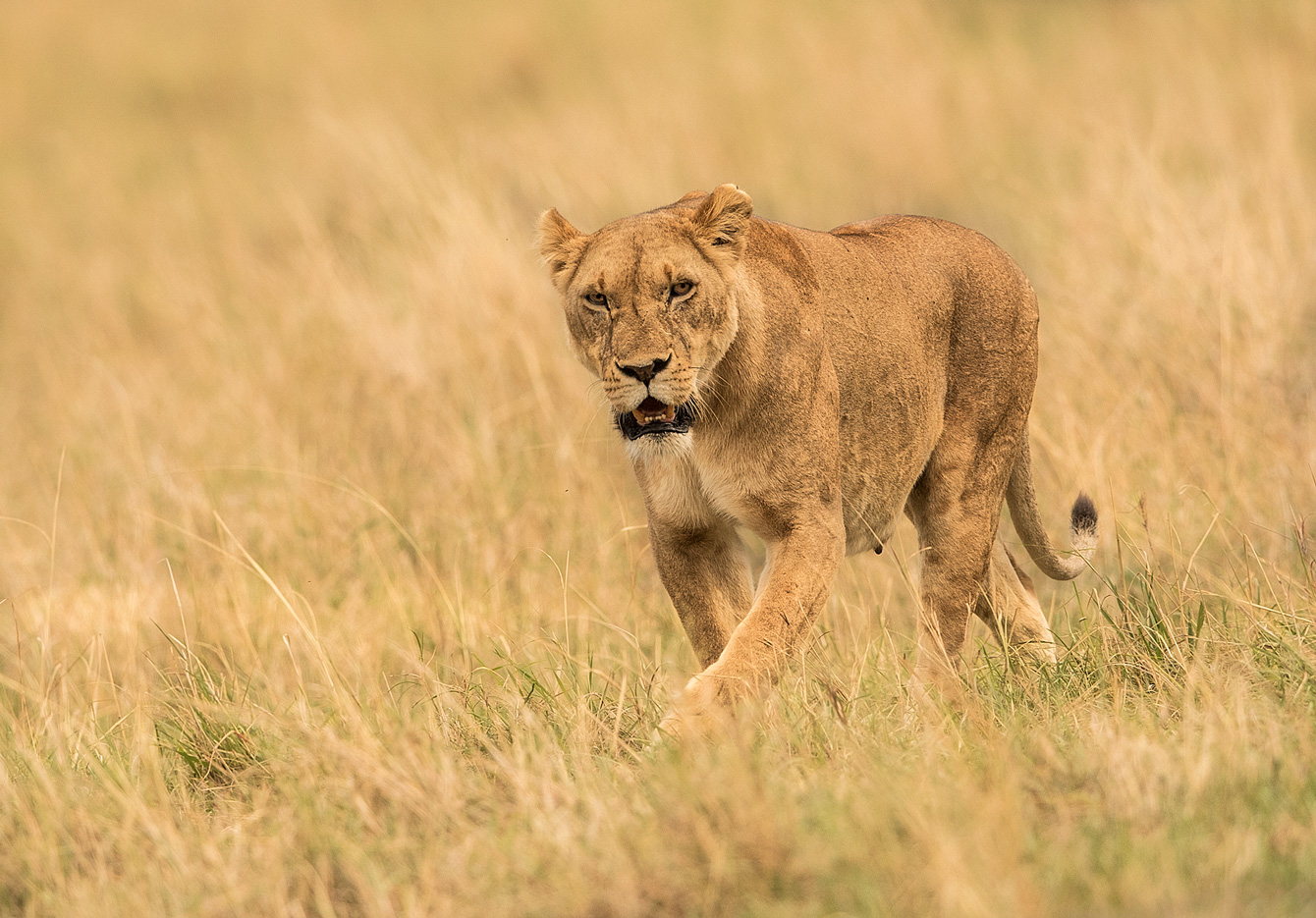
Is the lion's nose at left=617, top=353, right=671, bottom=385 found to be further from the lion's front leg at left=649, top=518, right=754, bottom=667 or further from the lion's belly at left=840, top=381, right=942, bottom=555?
the lion's belly at left=840, top=381, right=942, bottom=555

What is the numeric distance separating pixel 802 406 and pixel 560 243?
752 mm

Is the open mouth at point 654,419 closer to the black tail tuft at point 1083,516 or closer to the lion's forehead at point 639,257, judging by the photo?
the lion's forehead at point 639,257

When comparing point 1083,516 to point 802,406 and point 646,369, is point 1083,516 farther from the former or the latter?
point 646,369

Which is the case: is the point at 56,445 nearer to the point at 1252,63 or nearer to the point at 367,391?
the point at 367,391

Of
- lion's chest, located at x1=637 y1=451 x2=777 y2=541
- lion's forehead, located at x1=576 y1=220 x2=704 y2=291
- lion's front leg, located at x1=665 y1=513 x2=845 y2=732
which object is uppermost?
lion's forehead, located at x1=576 y1=220 x2=704 y2=291

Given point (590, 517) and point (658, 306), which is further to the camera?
point (590, 517)

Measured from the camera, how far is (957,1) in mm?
13820

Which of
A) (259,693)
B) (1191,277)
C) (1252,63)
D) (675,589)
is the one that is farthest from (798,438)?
(1252,63)

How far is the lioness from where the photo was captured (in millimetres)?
3500

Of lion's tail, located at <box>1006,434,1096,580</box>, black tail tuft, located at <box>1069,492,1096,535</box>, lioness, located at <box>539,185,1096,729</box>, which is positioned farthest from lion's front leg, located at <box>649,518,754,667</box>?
lion's tail, located at <box>1006,434,1096,580</box>

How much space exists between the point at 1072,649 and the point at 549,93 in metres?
10.8

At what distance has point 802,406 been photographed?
12.2 feet

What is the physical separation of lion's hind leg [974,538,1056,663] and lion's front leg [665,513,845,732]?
2.15 ft

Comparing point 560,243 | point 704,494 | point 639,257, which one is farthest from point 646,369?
point 560,243
